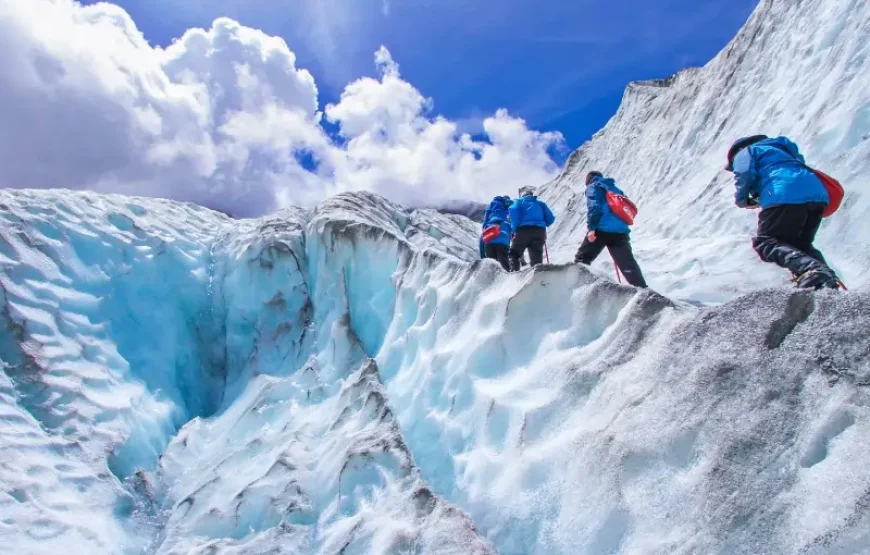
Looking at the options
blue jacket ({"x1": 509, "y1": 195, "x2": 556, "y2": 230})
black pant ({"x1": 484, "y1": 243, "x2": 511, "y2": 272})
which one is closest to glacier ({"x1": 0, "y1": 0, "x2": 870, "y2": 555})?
blue jacket ({"x1": 509, "y1": 195, "x2": 556, "y2": 230})

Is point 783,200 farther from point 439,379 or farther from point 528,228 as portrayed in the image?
point 528,228

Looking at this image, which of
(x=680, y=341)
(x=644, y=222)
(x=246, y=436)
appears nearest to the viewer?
(x=680, y=341)

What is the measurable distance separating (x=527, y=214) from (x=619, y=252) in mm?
1708

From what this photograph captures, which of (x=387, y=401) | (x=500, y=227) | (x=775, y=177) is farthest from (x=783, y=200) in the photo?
(x=500, y=227)

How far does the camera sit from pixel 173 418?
6.07 meters

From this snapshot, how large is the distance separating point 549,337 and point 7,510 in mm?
4046

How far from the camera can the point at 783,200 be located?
12.0 ft

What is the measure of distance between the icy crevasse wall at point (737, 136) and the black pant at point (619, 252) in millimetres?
1100

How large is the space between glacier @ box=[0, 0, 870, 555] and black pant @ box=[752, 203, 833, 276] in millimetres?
444

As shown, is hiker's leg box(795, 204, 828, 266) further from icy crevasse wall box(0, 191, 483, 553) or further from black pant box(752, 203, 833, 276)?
icy crevasse wall box(0, 191, 483, 553)

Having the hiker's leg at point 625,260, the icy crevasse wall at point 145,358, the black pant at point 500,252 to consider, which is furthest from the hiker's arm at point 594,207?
the icy crevasse wall at point 145,358

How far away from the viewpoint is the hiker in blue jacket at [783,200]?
362cm

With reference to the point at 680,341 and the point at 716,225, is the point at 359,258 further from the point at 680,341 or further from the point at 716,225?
the point at 680,341

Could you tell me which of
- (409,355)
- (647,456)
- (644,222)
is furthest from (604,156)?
(647,456)
